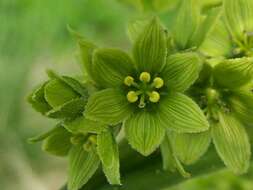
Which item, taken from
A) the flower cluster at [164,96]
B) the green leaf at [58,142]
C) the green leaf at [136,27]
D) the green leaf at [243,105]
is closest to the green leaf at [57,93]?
the flower cluster at [164,96]

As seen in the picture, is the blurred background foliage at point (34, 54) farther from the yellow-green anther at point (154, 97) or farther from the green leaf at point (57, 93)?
the green leaf at point (57, 93)

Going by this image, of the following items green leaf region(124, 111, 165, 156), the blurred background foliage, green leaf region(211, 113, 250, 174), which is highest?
green leaf region(124, 111, 165, 156)

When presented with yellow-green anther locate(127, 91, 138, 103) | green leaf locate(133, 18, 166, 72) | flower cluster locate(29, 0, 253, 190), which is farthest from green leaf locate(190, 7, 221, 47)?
yellow-green anther locate(127, 91, 138, 103)

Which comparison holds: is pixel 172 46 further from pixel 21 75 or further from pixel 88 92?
pixel 21 75

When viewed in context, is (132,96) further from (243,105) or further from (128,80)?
(243,105)

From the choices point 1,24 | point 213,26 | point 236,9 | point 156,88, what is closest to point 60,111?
point 156,88

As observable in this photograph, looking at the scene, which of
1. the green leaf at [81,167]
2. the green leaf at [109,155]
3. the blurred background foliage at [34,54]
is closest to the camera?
the green leaf at [109,155]

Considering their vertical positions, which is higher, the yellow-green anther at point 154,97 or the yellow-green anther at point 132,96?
the yellow-green anther at point 132,96

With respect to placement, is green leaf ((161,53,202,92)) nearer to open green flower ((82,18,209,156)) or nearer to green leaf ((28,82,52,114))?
open green flower ((82,18,209,156))
